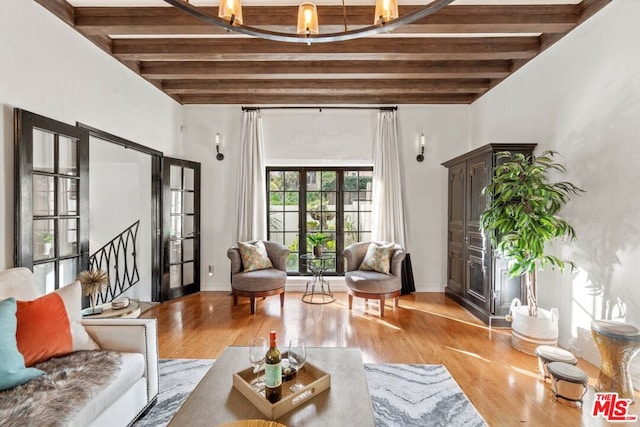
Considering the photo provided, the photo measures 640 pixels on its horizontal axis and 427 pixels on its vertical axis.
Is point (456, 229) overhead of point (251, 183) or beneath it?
beneath

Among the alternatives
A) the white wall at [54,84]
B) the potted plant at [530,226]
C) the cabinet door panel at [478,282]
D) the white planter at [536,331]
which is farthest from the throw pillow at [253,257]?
the white planter at [536,331]

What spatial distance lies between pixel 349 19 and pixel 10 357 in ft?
10.9

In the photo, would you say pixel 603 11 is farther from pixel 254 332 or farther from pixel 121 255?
pixel 121 255

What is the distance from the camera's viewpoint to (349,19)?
2.74m

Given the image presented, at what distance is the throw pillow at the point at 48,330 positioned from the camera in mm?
1666

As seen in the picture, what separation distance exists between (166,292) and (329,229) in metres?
2.63

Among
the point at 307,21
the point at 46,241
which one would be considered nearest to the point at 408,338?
the point at 307,21

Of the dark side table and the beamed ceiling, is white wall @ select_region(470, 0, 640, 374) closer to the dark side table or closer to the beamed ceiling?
the beamed ceiling

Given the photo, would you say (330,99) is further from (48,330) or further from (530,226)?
(48,330)

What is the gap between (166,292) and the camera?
14.4 ft

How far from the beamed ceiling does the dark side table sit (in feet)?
8.19

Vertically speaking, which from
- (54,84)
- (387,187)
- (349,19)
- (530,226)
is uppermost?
(349,19)

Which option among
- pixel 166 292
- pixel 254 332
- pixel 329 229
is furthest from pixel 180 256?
pixel 329 229

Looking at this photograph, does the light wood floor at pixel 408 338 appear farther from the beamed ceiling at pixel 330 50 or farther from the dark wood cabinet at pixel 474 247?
the beamed ceiling at pixel 330 50
